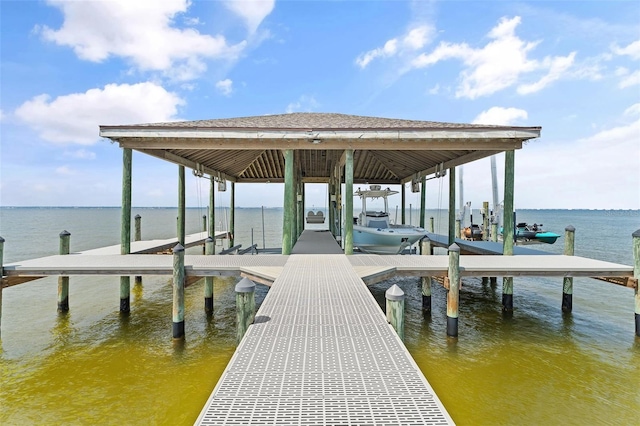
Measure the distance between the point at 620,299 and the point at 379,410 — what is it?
17.4 meters

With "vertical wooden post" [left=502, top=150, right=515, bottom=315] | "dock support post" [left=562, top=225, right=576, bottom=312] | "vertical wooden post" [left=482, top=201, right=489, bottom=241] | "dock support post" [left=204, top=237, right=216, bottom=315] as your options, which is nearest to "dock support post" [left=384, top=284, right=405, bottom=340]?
"vertical wooden post" [left=502, top=150, right=515, bottom=315]

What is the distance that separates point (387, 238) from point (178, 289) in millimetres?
9266

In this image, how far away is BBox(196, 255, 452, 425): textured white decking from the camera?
287 centimetres

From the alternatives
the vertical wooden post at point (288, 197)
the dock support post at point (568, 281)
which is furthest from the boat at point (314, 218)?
the dock support post at point (568, 281)

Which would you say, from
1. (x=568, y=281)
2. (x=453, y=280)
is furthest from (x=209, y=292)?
(x=568, y=281)

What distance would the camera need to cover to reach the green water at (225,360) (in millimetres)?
6164

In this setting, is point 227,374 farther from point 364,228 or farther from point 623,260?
point 623,260

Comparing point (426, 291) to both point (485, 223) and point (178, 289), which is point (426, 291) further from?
point (485, 223)

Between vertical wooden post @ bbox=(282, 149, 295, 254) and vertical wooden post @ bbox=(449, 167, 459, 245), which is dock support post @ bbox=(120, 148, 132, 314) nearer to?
vertical wooden post @ bbox=(282, 149, 295, 254)

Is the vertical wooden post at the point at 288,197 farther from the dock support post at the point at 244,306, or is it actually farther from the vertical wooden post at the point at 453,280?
the dock support post at the point at 244,306

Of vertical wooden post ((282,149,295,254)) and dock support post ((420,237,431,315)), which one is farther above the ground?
vertical wooden post ((282,149,295,254))

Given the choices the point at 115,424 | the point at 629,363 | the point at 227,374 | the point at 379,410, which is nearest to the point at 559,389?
the point at 629,363

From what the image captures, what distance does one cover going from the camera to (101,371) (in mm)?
7602

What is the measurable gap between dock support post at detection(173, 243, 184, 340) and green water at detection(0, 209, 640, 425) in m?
0.41
